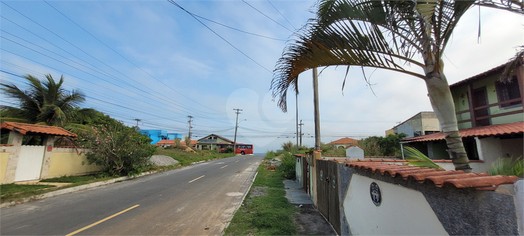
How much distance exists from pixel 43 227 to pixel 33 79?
49.3 ft

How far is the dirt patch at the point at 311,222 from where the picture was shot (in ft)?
17.1

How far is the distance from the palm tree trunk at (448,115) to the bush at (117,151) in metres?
15.1

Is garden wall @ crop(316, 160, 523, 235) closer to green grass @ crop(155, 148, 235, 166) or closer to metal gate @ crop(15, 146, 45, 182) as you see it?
metal gate @ crop(15, 146, 45, 182)

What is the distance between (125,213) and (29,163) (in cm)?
844

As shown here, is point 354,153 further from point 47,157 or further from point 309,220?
point 47,157

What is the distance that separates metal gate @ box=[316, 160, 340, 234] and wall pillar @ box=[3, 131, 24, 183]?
13.0m

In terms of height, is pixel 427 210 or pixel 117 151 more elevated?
pixel 117 151

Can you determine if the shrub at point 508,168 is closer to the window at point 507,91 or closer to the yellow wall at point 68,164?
the window at point 507,91

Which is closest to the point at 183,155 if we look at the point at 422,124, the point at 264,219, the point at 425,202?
the point at 264,219

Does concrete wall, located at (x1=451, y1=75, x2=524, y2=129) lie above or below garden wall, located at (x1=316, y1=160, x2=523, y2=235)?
above

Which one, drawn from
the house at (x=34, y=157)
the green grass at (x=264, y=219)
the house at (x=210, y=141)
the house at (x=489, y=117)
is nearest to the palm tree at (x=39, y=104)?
the house at (x=34, y=157)

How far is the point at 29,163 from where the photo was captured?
425 inches

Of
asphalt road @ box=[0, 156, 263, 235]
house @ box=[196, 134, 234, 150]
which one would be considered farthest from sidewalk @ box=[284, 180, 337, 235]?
house @ box=[196, 134, 234, 150]

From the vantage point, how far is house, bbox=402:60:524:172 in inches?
306
